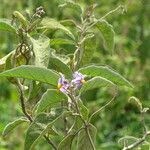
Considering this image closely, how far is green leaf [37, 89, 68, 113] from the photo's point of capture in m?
1.11

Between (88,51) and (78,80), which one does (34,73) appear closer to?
(78,80)

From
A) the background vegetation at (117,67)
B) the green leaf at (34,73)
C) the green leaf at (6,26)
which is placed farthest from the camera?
the background vegetation at (117,67)

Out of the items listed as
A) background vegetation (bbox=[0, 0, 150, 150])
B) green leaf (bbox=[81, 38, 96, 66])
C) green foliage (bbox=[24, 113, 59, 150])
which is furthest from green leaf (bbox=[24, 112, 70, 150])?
background vegetation (bbox=[0, 0, 150, 150])

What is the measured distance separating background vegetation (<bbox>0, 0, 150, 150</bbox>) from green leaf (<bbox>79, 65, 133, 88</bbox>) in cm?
194

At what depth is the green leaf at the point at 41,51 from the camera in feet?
3.79

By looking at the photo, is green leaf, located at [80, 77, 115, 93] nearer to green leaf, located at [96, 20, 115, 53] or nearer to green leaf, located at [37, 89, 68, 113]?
green leaf, located at [37, 89, 68, 113]

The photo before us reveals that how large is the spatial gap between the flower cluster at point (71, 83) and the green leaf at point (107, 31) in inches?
7.6

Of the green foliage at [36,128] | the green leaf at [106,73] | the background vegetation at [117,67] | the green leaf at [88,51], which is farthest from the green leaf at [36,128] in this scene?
the background vegetation at [117,67]

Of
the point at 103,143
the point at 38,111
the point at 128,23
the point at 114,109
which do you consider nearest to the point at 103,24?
the point at 38,111

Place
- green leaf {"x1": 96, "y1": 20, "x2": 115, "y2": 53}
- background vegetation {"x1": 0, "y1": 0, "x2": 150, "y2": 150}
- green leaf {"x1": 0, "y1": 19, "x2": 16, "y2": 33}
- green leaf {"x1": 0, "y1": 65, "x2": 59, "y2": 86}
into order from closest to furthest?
1. green leaf {"x1": 0, "y1": 65, "x2": 59, "y2": 86}
2. green leaf {"x1": 0, "y1": 19, "x2": 16, "y2": 33}
3. green leaf {"x1": 96, "y1": 20, "x2": 115, "y2": 53}
4. background vegetation {"x1": 0, "y1": 0, "x2": 150, "y2": 150}

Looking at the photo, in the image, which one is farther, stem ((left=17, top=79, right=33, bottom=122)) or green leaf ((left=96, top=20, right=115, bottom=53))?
green leaf ((left=96, top=20, right=115, bottom=53))

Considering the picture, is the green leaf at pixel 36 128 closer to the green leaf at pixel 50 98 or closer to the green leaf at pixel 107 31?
the green leaf at pixel 50 98

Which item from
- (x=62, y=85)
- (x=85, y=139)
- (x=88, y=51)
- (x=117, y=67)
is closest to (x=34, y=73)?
(x=62, y=85)

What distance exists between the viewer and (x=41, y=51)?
3.88 ft
